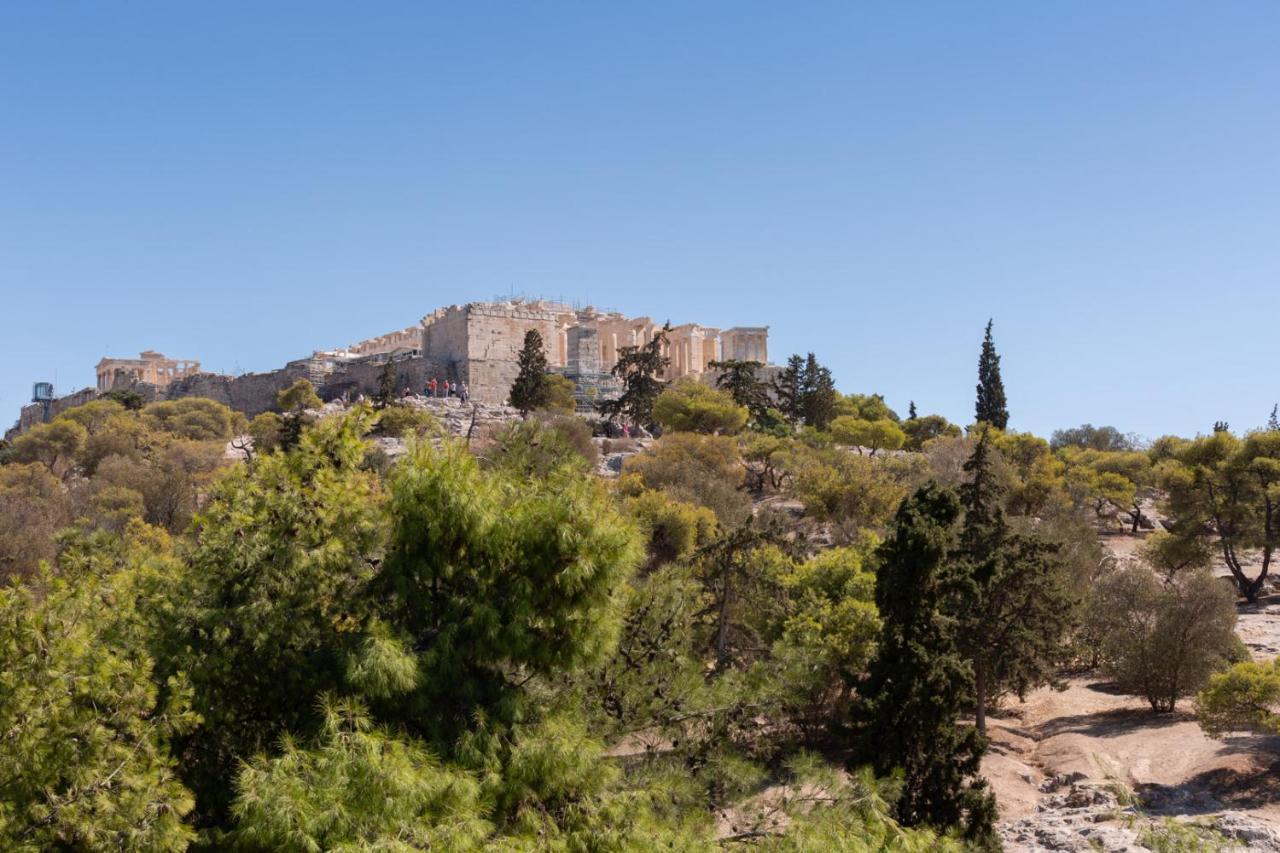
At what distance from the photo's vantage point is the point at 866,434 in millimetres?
46938

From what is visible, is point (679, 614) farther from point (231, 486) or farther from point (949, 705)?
point (231, 486)

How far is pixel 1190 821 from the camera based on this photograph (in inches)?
547

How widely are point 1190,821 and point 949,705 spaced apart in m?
3.08

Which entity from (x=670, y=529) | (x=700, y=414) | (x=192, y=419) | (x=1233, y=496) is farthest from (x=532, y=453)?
(x=192, y=419)

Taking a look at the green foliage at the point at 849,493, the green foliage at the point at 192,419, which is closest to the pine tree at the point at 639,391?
the green foliage at the point at 849,493

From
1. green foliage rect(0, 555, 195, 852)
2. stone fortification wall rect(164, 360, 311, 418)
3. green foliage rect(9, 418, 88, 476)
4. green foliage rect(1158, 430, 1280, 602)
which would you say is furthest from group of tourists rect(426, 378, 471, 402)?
green foliage rect(0, 555, 195, 852)

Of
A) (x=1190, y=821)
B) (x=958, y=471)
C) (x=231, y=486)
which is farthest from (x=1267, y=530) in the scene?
(x=231, y=486)

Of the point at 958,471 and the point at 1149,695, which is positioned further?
the point at 958,471

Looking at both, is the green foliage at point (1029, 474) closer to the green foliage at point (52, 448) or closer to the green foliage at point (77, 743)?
the green foliage at point (77, 743)

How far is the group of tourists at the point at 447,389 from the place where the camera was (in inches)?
2176

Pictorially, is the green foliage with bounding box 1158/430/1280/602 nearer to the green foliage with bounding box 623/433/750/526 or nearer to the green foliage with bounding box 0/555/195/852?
the green foliage with bounding box 623/433/750/526

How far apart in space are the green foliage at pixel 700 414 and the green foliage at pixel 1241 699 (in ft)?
92.1

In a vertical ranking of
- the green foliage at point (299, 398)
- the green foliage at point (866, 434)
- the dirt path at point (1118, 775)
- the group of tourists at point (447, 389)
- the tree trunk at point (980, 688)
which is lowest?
the dirt path at point (1118, 775)

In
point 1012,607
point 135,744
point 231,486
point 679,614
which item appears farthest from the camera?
point 1012,607
